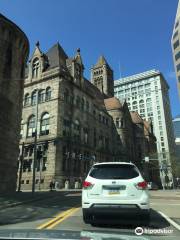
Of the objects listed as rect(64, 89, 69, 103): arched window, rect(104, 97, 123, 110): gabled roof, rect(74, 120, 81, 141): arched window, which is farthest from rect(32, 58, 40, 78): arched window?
rect(104, 97, 123, 110): gabled roof

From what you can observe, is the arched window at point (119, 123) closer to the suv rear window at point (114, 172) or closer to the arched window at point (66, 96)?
the arched window at point (66, 96)

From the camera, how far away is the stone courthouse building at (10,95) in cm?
2567

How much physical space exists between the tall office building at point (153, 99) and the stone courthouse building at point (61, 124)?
79.8m

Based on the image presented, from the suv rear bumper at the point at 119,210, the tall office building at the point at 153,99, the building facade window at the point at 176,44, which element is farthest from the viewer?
the tall office building at the point at 153,99

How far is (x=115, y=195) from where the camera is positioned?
818 cm

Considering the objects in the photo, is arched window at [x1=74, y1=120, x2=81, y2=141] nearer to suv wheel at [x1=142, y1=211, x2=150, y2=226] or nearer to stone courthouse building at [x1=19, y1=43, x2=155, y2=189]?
stone courthouse building at [x1=19, y1=43, x2=155, y2=189]

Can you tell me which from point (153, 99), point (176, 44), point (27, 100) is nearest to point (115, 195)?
point (27, 100)

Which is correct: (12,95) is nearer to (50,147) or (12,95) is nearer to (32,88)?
(50,147)

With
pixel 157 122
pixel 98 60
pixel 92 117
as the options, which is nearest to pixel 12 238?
pixel 92 117

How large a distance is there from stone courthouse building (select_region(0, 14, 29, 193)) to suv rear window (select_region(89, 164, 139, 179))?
18284 millimetres

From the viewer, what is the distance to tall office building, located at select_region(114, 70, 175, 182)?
142 meters

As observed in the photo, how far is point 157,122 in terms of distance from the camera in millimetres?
144750

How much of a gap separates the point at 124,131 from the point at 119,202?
61.4 metres

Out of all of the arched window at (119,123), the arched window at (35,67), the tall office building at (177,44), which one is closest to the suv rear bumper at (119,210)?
the arched window at (35,67)
